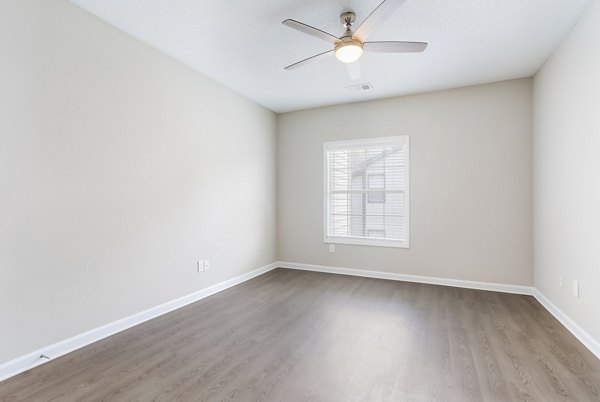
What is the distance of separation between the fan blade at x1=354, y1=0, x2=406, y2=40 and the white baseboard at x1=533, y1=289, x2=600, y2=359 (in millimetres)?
2780

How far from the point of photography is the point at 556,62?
2988 mm

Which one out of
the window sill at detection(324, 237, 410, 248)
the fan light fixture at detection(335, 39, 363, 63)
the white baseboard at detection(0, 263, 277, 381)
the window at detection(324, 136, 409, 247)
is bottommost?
the white baseboard at detection(0, 263, 277, 381)

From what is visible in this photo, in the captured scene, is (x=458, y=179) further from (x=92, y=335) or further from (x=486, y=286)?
(x=92, y=335)

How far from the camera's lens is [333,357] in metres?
2.24

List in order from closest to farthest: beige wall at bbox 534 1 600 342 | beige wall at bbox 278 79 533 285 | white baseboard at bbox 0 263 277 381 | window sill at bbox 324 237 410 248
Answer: white baseboard at bbox 0 263 277 381
beige wall at bbox 534 1 600 342
beige wall at bbox 278 79 533 285
window sill at bbox 324 237 410 248

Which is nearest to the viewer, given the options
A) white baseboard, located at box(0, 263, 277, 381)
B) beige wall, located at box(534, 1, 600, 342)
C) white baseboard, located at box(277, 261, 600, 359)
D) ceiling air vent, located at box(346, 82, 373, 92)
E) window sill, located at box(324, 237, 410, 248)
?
white baseboard, located at box(0, 263, 277, 381)

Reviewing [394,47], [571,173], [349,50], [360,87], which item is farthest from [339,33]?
[571,173]

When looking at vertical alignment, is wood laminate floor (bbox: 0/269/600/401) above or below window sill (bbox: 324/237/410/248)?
below

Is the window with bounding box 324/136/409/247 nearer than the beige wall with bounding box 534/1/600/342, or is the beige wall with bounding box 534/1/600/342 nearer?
the beige wall with bounding box 534/1/600/342

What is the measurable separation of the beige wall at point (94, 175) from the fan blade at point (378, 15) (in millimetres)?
2079

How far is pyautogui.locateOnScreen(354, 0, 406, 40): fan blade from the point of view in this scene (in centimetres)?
186

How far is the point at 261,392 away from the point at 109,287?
5.48 ft

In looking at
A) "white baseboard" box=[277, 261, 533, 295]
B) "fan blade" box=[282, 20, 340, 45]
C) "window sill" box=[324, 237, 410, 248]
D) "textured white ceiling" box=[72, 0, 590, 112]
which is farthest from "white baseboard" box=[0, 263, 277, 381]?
"fan blade" box=[282, 20, 340, 45]

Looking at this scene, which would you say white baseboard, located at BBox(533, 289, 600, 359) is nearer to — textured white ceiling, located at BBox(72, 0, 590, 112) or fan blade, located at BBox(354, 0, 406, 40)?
textured white ceiling, located at BBox(72, 0, 590, 112)
